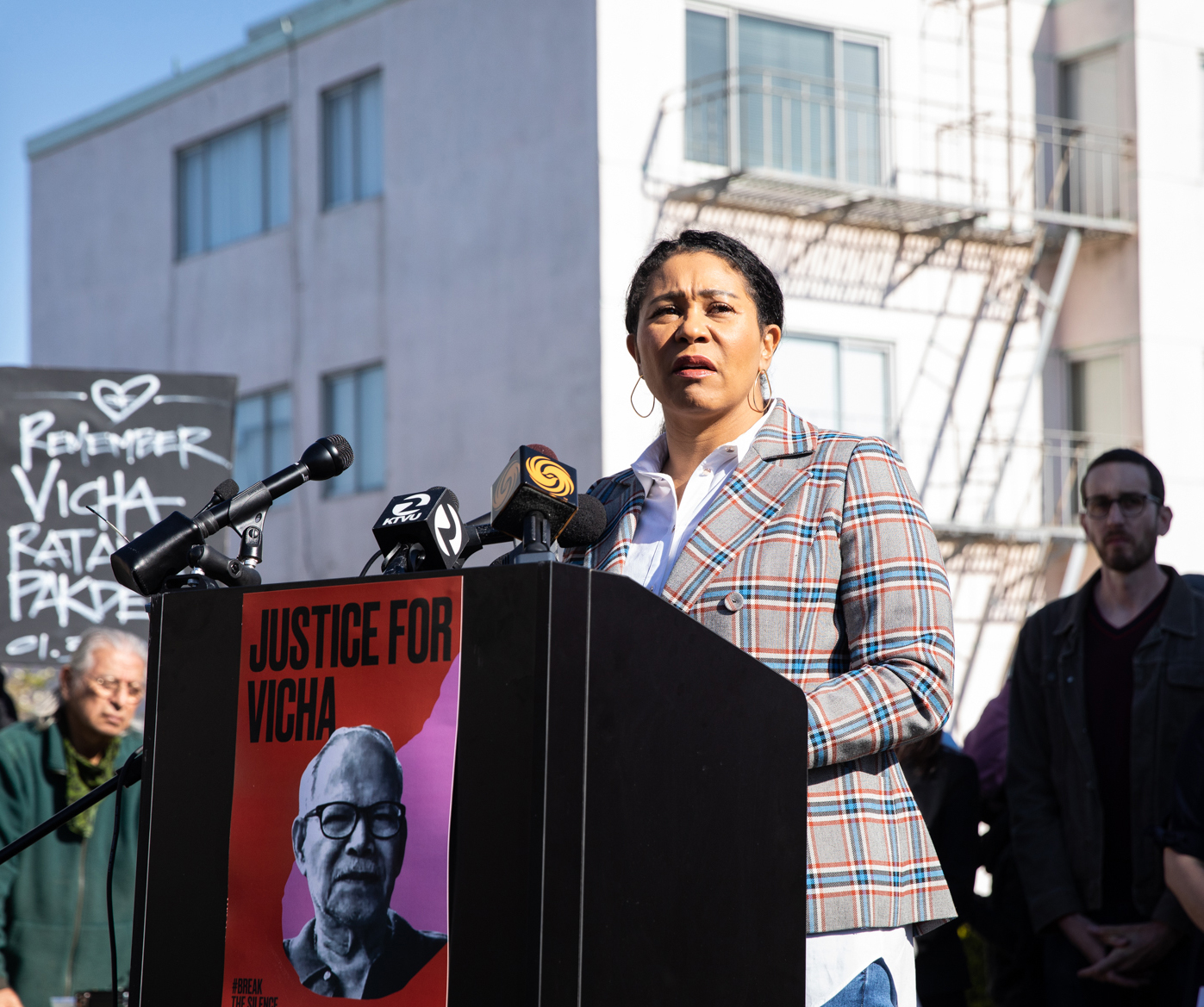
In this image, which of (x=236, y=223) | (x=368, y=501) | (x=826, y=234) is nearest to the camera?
(x=826, y=234)

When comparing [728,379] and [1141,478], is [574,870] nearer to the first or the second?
[728,379]

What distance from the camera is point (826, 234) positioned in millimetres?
16156

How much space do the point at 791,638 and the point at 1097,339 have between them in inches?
616

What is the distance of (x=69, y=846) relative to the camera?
5.43 meters

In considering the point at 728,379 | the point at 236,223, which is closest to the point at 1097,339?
the point at 236,223

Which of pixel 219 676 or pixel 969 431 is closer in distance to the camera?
pixel 219 676

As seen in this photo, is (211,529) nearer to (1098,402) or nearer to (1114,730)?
(1114,730)

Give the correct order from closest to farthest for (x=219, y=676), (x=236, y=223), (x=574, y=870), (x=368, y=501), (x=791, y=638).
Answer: (x=574, y=870) → (x=219, y=676) → (x=791, y=638) → (x=368, y=501) → (x=236, y=223)

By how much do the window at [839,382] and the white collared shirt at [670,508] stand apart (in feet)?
41.4

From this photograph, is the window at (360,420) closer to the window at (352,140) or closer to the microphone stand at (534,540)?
the window at (352,140)

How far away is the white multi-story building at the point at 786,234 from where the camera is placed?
15180mm

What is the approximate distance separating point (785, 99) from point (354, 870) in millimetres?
14891

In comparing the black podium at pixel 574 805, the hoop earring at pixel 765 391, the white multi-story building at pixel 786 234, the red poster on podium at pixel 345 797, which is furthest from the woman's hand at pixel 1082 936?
the white multi-story building at pixel 786 234

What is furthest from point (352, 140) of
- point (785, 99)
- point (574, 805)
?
point (574, 805)
